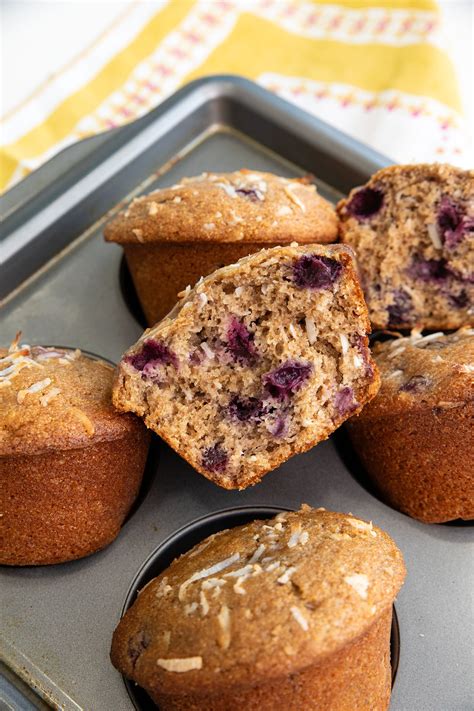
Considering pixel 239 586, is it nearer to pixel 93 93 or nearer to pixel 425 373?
pixel 425 373

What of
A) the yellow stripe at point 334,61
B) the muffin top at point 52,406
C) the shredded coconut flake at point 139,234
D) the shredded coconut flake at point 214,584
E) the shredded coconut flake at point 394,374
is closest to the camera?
the shredded coconut flake at point 214,584

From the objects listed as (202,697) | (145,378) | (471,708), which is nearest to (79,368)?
(145,378)

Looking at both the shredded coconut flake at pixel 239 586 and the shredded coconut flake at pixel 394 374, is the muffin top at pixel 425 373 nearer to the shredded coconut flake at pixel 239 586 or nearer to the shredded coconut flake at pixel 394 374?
the shredded coconut flake at pixel 394 374

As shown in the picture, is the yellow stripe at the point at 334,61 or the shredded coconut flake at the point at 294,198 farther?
the yellow stripe at the point at 334,61

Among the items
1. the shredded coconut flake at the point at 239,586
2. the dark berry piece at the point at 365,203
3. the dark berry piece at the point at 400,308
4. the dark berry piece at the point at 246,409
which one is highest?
the dark berry piece at the point at 365,203

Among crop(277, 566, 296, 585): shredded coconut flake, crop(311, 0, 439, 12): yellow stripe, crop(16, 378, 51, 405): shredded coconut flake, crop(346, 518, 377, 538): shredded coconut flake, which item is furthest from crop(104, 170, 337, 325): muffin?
crop(311, 0, 439, 12): yellow stripe

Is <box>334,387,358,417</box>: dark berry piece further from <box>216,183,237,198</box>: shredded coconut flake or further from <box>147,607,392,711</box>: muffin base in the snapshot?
<box>216,183,237,198</box>: shredded coconut flake

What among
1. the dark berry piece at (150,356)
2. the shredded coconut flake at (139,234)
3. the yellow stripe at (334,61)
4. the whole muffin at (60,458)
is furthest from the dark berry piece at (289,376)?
the yellow stripe at (334,61)
